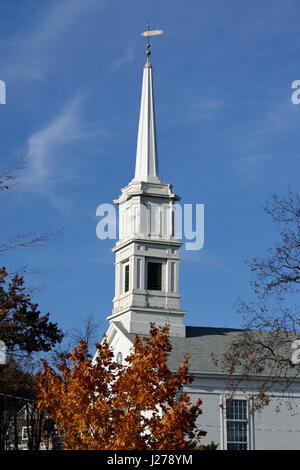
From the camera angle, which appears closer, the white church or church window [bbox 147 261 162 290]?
the white church

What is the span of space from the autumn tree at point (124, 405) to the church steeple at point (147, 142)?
102 feet

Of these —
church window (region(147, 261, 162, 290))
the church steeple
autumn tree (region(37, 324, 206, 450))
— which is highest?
the church steeple

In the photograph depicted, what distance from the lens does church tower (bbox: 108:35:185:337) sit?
5225 centimetres

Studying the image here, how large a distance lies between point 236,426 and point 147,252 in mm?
12879

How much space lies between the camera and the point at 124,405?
81.0ft

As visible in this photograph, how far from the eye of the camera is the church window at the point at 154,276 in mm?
53250

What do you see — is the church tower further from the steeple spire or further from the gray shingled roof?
the gray shingled roof

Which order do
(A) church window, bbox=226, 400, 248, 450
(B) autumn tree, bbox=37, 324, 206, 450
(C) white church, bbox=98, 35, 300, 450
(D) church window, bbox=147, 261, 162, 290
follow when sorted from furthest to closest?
(D) church window, bbox=147, 261, 162, 290 < (C) white church, bbox=98, 35, 300, 450 < (A) church window, bbox=226, 400, 248, 450 < (B) autumn tree, bbox=37, 324, 206, 450

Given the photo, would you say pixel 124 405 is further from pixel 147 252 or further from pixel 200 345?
pixel 147 252

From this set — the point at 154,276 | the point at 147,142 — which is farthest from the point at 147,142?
the point at 154,276

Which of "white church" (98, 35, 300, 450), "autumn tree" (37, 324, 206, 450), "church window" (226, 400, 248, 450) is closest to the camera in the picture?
"autumn tree" (37, 324, 206, 450)

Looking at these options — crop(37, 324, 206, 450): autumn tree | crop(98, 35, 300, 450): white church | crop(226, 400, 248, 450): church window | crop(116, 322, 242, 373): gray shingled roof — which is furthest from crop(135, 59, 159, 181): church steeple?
crop(37, 324, 206, 450): autumn tree

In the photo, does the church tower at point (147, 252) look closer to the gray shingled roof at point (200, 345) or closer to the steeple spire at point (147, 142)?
the steeple spire at point (147, 142)

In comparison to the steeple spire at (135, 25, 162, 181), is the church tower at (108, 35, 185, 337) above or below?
below
